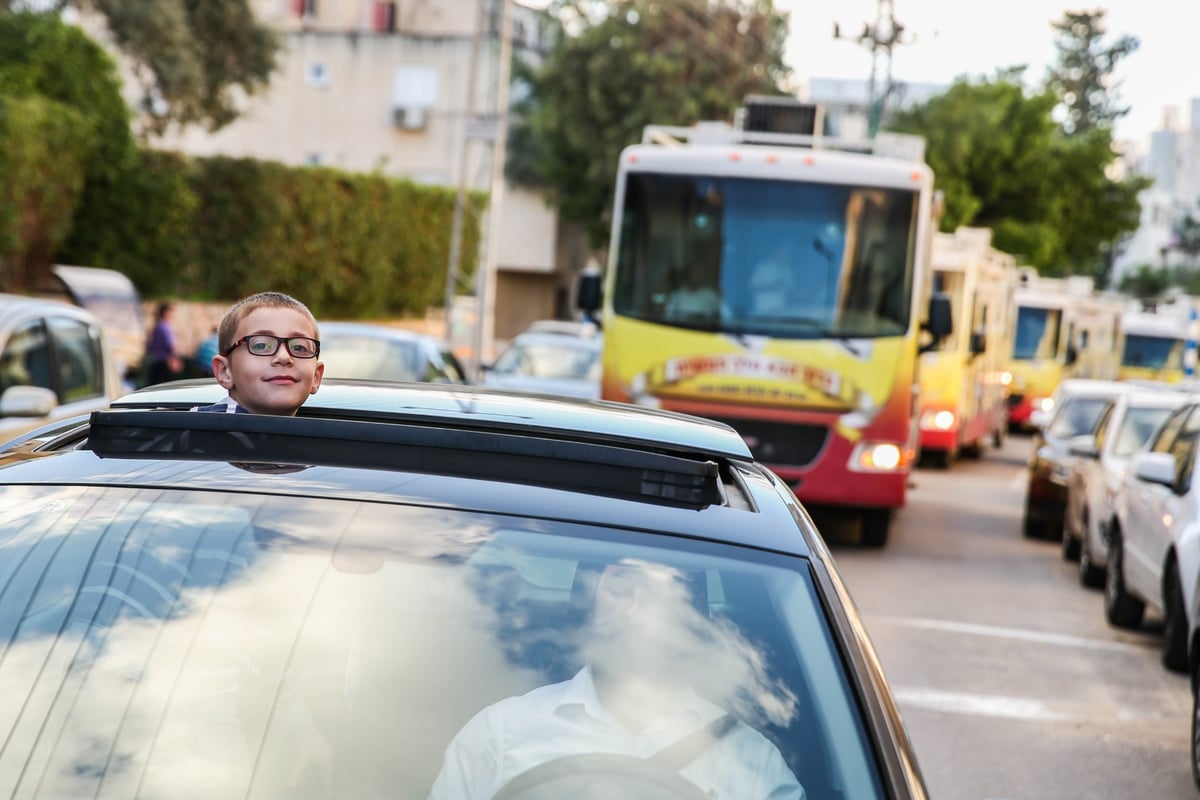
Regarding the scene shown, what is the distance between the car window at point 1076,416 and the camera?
17.6m

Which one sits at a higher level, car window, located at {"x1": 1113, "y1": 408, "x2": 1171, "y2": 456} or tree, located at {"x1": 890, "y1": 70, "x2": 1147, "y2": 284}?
tree, located at {"x1": 890, "y1": 70, "x2": 1147, "y2": 284}

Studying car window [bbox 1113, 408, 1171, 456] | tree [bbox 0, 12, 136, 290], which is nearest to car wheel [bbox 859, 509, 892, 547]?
car window [bbox 1113, 408, 1171, 456]

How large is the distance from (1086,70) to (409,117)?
142 feet

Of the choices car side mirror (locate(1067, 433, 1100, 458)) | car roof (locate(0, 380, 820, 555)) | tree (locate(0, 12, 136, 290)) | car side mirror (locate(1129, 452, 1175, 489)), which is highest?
tree (locate(0, 12, 136, 290))

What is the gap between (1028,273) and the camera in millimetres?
36156

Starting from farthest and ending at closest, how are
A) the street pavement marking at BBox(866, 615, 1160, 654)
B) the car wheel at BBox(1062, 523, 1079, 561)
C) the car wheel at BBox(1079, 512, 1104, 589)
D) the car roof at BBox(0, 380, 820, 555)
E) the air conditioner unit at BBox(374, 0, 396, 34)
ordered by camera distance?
the air conditioner unit at BBox(374, 0, 396, 34) < the car wheel at BBox(1062, 523, 1079, 561) < the car wheel at BBox(1079, 512, 1104, 589) < the street pavement marking at BBox(866, 615, 1160, 654) < the car roof at BBox(0, 380, 820, 555)

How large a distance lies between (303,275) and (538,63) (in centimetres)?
2822

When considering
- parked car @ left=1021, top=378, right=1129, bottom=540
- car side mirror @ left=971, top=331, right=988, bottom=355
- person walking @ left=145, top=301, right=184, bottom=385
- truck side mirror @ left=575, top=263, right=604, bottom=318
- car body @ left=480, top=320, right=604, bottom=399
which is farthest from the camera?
person walking @ left=145, top=301, right=184, bottom=385

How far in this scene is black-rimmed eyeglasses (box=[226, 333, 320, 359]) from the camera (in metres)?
3.88

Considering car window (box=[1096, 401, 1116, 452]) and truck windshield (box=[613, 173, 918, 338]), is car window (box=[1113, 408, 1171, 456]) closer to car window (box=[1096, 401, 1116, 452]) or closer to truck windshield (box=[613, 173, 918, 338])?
car window (box=[1096, 401, 1116, 452])

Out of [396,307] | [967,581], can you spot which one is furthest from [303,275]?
[967,581]

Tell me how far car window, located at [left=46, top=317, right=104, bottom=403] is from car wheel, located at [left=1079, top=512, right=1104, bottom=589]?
725 cm

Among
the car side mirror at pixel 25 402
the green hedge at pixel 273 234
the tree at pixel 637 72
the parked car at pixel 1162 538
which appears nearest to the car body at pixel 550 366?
the parked car at pixel 1162 538

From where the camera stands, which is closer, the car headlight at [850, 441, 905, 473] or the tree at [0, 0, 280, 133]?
the car headlight at [850, 441, 905, 473]
